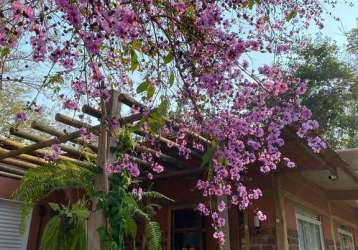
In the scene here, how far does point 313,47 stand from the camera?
15836mm

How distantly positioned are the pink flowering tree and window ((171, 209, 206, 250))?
2.94 meters

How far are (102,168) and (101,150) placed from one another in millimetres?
209

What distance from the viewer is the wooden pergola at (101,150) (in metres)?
3.03

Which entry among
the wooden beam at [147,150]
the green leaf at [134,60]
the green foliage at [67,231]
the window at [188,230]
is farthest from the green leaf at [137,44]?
the window at [188,230]

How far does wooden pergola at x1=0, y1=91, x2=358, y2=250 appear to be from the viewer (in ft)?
9.94

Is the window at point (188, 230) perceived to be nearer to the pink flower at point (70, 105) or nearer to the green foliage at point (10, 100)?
the pink flower at point (70, 105)

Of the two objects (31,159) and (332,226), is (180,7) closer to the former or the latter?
(31,159)

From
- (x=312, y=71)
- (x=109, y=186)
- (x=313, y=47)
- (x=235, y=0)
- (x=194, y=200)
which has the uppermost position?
(x=313, y=47)

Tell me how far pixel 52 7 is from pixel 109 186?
141cm

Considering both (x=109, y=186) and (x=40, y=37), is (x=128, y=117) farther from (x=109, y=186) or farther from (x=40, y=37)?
(x=40, y=37)

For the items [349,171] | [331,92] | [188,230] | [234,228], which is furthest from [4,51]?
[331,92]

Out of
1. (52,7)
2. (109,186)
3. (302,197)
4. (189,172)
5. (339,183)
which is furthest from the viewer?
(339,183)

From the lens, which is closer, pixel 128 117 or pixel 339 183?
pixel 128 117

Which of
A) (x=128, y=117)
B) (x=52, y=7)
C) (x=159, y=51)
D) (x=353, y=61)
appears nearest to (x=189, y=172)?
(x=128, y=117)
